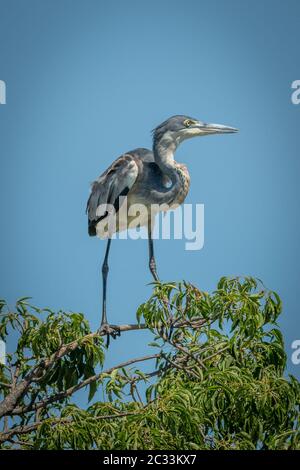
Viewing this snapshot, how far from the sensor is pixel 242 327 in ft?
28.2

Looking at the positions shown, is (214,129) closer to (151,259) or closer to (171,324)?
(151,259)

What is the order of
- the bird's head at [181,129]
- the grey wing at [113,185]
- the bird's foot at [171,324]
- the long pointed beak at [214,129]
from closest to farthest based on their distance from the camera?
the bird's foot at [171,324]
the grey wing at [113,185]
the bird's head at [181,129]
the long pointed beak at [214,129]

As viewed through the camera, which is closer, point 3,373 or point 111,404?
point 111,404

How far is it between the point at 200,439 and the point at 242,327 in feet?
3.27

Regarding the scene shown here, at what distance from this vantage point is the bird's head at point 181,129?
1191cm

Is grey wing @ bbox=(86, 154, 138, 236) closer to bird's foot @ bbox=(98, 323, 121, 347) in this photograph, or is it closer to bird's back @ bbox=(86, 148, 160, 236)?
bird's back @ bbox=(86, 148, 160, 236)

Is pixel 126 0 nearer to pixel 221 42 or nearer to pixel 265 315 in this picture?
pixel 221 42

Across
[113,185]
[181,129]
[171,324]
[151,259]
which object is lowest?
[171,324]

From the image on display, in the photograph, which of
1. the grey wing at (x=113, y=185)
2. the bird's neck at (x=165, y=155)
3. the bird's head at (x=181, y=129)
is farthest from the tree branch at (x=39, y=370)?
the bird's head at (x=181, y=129)

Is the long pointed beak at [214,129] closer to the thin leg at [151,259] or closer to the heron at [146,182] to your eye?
the heron at [146,182]

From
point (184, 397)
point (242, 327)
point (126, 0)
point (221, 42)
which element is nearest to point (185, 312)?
point (242, 327)

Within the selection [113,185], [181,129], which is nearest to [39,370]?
[113,185]

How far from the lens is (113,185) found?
38.8 ft

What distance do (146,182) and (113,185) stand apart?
352 mm
